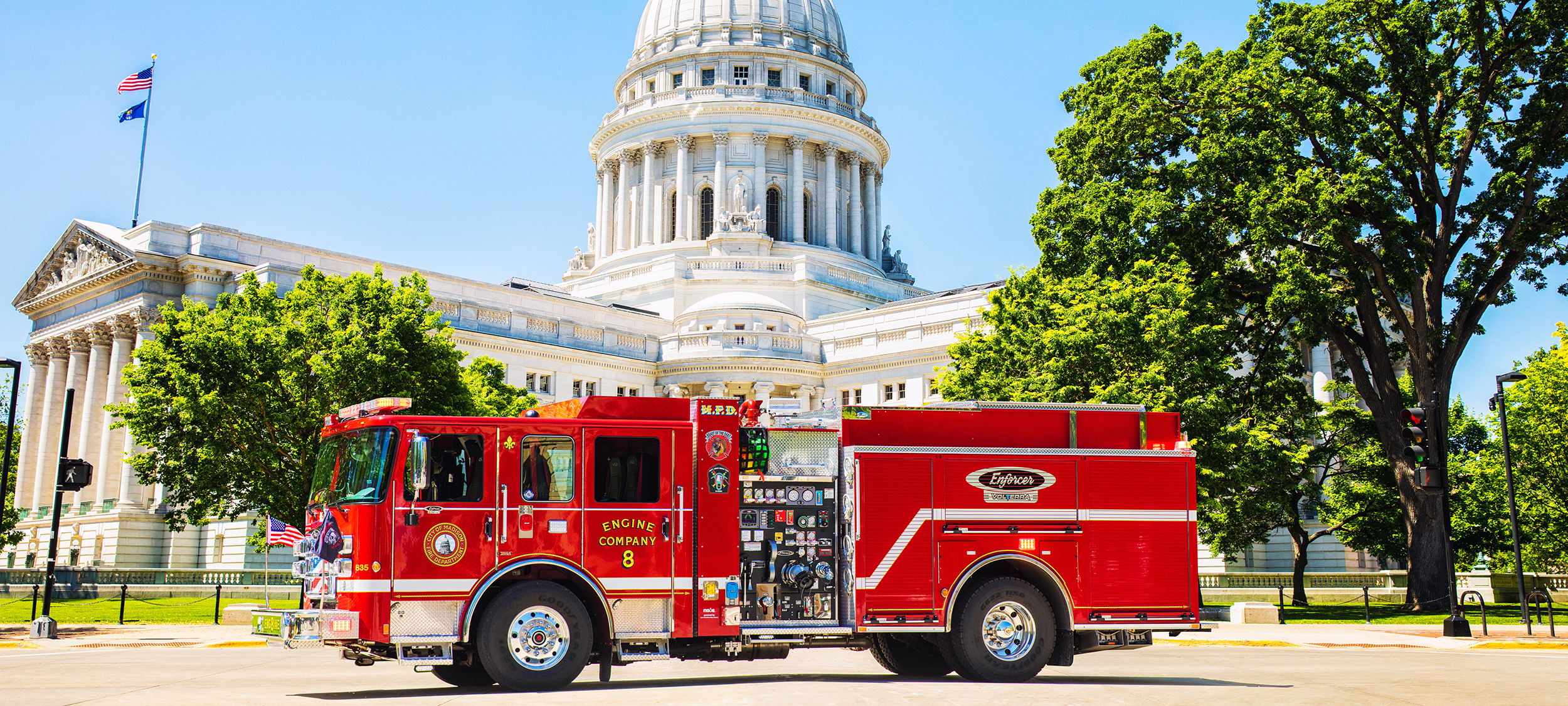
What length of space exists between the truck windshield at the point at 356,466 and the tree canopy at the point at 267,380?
2224cm

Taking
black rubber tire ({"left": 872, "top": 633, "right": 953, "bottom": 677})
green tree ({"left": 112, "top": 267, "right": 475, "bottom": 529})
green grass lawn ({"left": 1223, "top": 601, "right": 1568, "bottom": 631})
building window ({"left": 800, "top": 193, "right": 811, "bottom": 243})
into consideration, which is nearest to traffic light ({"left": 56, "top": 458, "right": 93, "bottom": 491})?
green tree ({"left": 112, "top": 267, "right": 475, "bottom": 529})

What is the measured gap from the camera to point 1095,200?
3597cm

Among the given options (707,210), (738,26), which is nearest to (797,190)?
(707,210)

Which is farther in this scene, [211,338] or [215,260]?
[215,260]

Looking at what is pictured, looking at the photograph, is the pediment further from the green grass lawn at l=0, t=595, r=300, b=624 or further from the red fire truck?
the red fire truck

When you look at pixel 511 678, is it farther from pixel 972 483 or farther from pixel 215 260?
pixel 215 260

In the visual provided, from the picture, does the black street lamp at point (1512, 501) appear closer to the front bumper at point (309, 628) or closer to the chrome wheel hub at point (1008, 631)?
the chrome wheel hub at point (1008, 631)

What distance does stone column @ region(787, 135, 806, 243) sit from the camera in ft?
294

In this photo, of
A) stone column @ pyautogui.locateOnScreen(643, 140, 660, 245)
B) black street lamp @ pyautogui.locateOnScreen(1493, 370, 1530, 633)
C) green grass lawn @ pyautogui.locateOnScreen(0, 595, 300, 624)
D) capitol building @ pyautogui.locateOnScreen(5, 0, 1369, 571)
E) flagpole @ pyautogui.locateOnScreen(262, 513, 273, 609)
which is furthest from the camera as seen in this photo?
stone column @ pyautogui.locateOnScreen(643, 140, 660, 245)

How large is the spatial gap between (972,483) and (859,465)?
4.70 ft

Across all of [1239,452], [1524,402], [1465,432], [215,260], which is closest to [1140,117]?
[1239,452]

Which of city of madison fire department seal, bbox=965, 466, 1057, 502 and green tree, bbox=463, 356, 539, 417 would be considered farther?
green tree, bbox=463, 356, 539, 417

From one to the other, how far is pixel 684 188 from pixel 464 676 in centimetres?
7715

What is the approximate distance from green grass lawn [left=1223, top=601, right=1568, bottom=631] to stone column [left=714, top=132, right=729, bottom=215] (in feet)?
187
